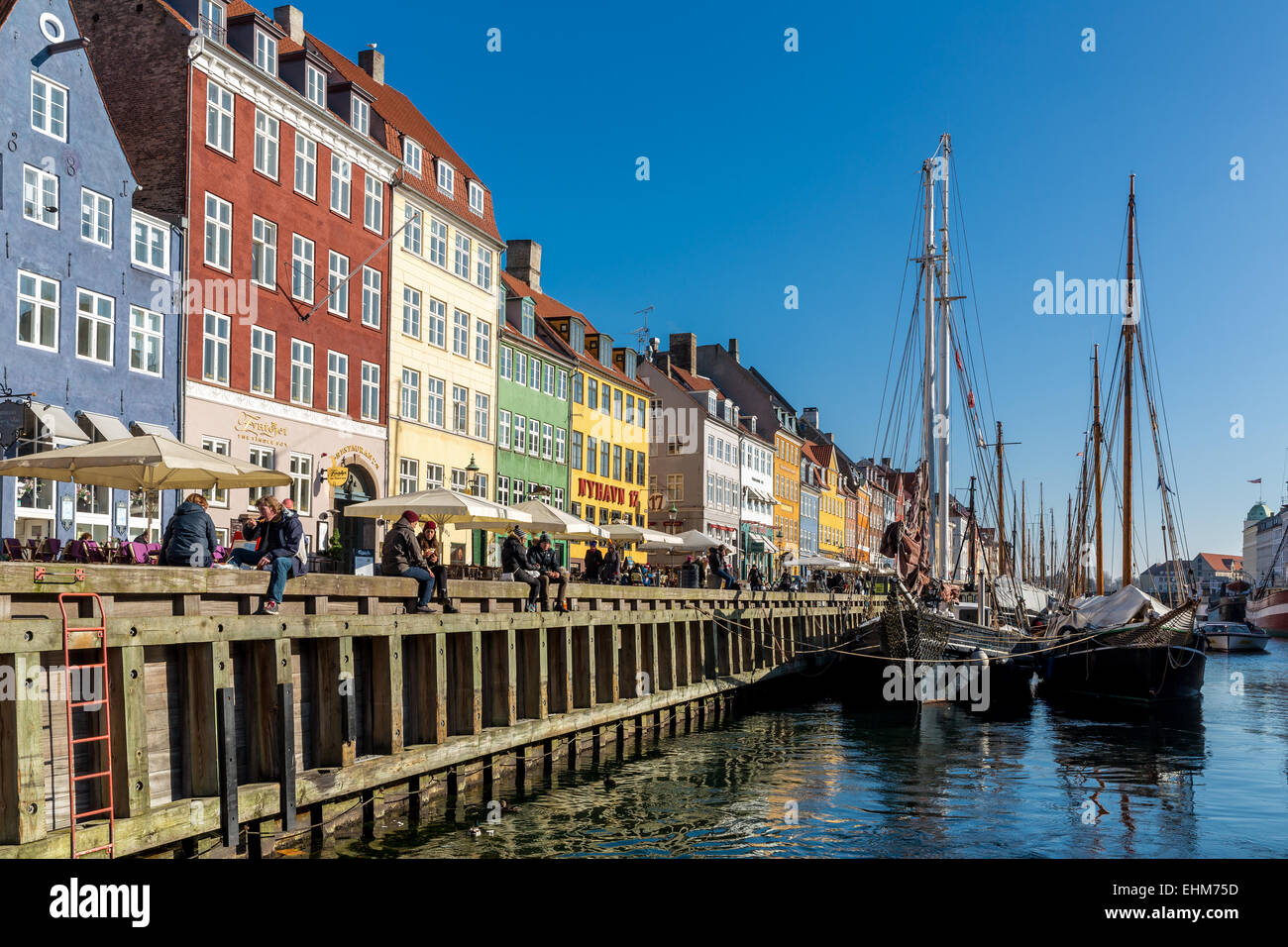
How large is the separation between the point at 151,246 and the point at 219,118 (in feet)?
14.9

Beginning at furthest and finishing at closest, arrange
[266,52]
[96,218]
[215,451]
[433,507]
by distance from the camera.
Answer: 1. [266,52]
2. [215,451]
3. [96,218]
4. [433,507]

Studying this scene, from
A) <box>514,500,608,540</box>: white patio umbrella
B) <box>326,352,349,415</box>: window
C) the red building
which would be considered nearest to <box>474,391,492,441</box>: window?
the red building

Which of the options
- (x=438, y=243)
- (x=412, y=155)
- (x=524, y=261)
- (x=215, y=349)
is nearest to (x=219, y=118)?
(x=215, y=349)

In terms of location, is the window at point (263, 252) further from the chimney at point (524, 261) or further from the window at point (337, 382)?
the chimney at point (524, 261)

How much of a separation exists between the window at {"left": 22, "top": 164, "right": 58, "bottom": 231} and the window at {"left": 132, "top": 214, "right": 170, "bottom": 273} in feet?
8.31

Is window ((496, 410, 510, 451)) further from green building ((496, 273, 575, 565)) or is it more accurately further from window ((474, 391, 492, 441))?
window ((474, 391, 492, 441))

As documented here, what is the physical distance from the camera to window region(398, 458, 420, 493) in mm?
38938

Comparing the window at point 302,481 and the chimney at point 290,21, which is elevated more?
the chimney at point 290,21

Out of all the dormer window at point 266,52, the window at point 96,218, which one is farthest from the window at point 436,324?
the window at point 96,218

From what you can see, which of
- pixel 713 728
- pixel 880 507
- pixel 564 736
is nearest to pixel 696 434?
pixel 713 728

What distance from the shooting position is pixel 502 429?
47250 millimetres

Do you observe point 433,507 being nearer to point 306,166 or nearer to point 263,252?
point 263,252

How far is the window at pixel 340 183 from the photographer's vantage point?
36.1 meters

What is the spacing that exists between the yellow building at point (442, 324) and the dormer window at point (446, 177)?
0.04m
